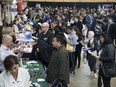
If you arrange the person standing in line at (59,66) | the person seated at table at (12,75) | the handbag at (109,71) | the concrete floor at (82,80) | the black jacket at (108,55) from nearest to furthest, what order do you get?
the person seated at table at (12,75) → the person standing in line at (59,66) → the black jacket at (108,55) → the handbag at (109,71) → the concrete floor at (82,80)

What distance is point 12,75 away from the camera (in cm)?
483

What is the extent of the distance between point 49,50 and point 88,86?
206 centimetres

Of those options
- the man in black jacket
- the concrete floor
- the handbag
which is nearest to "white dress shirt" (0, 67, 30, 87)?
the handbag

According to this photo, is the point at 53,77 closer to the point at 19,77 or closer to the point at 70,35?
the point at 19,77

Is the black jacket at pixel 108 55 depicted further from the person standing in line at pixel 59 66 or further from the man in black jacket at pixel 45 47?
the man in black jacket at pixel 45 47

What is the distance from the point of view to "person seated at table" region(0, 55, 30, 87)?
4.75 meters

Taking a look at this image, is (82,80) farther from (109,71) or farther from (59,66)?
(59,66)

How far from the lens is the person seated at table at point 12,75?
475 cm

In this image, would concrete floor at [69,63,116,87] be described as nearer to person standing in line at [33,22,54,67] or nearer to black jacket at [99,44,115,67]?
person standing in line at [33,22,54,67]

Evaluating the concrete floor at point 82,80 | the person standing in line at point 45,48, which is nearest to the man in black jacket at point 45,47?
the person standing in line at point 45,48

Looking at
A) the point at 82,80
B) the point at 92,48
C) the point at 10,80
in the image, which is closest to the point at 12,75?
the point at 10,80

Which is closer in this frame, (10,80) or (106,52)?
(10,80)

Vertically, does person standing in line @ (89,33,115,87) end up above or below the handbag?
above

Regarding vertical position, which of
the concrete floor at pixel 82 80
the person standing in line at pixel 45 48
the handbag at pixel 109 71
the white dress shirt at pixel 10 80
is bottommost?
the concrete floor at pixel 82 80
